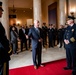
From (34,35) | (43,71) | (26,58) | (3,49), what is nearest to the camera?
(3,49)

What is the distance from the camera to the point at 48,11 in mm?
15094

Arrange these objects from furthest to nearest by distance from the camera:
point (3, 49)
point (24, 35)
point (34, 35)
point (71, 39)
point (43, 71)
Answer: point (24, 35)
point (34, 35)
point (43, 71)
point (71, 39)
point (3, 49)

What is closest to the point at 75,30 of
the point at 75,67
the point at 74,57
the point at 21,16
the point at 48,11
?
the point at 74,57

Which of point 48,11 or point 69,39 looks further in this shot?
point 48,11

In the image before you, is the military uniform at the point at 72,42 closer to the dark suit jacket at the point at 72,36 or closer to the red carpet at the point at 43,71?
the dark suit jacket at the point at 72,36

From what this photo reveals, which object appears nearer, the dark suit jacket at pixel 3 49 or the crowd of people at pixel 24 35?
the dark suit jacket at pixel 3 49

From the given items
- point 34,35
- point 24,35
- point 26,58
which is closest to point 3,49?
point 34,35

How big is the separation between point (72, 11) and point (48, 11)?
531cm

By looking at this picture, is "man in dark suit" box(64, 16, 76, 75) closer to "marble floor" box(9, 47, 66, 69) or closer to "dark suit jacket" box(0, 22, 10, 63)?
"marble floor" box(9, 47, 66, 69)

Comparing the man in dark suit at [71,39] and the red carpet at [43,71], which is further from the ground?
the man in dark suit at [71,39]

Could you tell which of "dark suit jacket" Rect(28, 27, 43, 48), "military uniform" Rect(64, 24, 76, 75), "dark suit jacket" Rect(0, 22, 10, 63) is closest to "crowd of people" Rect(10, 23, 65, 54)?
"dark suit jacket" Rect(28, 27, 43, 48)

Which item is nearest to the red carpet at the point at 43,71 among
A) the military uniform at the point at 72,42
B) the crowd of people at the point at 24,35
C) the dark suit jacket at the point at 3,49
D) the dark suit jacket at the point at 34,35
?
the military uniform at the point at 72,42

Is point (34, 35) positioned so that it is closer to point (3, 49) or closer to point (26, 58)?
point (26, 58)

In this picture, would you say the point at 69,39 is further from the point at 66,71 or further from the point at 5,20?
the point at 5,20
